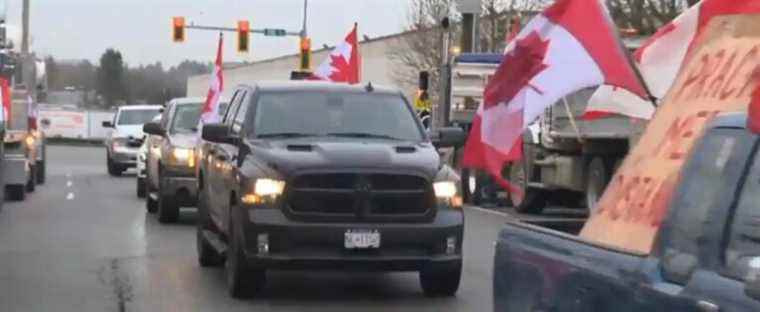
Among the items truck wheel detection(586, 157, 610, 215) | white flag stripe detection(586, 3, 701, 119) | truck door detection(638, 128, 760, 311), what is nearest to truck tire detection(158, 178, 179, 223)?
truck wheel detection(586, 157, 610, 215)

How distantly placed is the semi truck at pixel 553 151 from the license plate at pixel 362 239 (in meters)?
7.59

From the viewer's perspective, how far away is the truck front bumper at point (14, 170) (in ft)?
76.0

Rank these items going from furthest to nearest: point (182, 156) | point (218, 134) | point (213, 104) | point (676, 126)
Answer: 1. point (182, 156)
2. point (213, 104)
3. point (218, 134)
4. point (676, 126)

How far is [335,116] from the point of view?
1248 centimetres

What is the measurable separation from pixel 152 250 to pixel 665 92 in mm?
9472

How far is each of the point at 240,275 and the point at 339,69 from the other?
11113 millimetres

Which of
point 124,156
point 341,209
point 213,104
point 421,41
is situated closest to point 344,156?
point 341,209

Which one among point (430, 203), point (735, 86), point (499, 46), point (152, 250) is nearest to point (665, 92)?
point (735, 86)

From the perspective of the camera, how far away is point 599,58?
7023mm

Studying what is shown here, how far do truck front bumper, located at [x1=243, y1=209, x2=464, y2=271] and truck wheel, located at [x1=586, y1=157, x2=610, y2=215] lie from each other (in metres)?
10.1

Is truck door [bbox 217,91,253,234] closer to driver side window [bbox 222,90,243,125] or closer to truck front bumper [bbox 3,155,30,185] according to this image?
driver side window [bbox 222,90,243,125]

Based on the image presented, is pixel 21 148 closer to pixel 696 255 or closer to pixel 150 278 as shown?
pixel 150 278

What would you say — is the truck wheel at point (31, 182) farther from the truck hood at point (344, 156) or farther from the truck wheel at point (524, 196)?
the truck hood at point (344, 156)

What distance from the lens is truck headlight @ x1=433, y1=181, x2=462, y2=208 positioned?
11414mm
